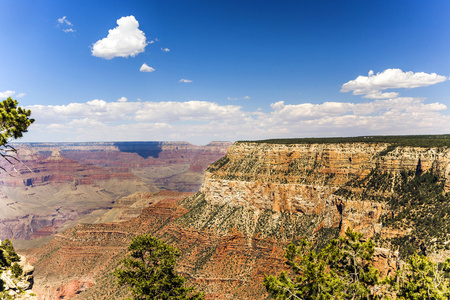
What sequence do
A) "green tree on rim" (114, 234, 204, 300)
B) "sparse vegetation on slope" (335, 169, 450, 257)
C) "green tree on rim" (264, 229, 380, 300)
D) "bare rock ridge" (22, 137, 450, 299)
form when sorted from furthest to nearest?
"bare rock ridge" (22, 137, 450, 299) < "sparse vegetation on slope" (335, 169, 450, 257) < "green tree on rim" (114, 234, 204, 300) < "green tree on rim" (264, 229, 380, 300)

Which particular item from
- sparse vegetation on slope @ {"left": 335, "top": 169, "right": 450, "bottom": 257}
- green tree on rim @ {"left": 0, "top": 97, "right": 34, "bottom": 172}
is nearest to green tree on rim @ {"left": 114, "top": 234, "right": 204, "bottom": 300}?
green tree on rim @ {"left": 0, "top": 97, "right": 34, "bottom": 172}

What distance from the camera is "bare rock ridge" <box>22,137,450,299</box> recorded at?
57.2 meters

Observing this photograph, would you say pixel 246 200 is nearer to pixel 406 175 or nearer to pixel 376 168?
pixel 376 168

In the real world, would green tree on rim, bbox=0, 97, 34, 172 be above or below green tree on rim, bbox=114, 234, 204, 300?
above

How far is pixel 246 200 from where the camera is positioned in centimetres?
9450

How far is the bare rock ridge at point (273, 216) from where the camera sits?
188 feet

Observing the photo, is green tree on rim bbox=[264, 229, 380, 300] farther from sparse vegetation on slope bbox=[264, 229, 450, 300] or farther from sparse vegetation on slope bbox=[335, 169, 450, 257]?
sparse vegetation on slope bbox=[335, 169, 450, 257]

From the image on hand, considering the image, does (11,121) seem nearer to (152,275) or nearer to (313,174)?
(152,275)

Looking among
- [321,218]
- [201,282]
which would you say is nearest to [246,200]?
[321,218]

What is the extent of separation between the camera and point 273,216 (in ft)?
287

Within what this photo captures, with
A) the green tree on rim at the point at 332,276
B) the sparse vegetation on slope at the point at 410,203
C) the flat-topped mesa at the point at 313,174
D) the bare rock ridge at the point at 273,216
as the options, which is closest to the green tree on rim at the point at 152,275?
the green tree on rim at the point at 332,276

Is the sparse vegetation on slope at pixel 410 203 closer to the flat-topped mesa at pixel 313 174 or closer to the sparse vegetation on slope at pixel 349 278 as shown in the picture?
the flat-topped mesa at pixel 313 174

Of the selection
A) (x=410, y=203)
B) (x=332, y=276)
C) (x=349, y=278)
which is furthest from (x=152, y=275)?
(x=410, y=203)

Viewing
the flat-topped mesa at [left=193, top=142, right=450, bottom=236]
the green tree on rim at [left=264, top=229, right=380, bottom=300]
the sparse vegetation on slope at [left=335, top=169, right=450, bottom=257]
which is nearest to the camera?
the green tree on rim at [left=264, top=229, right=380, bottom=300]
